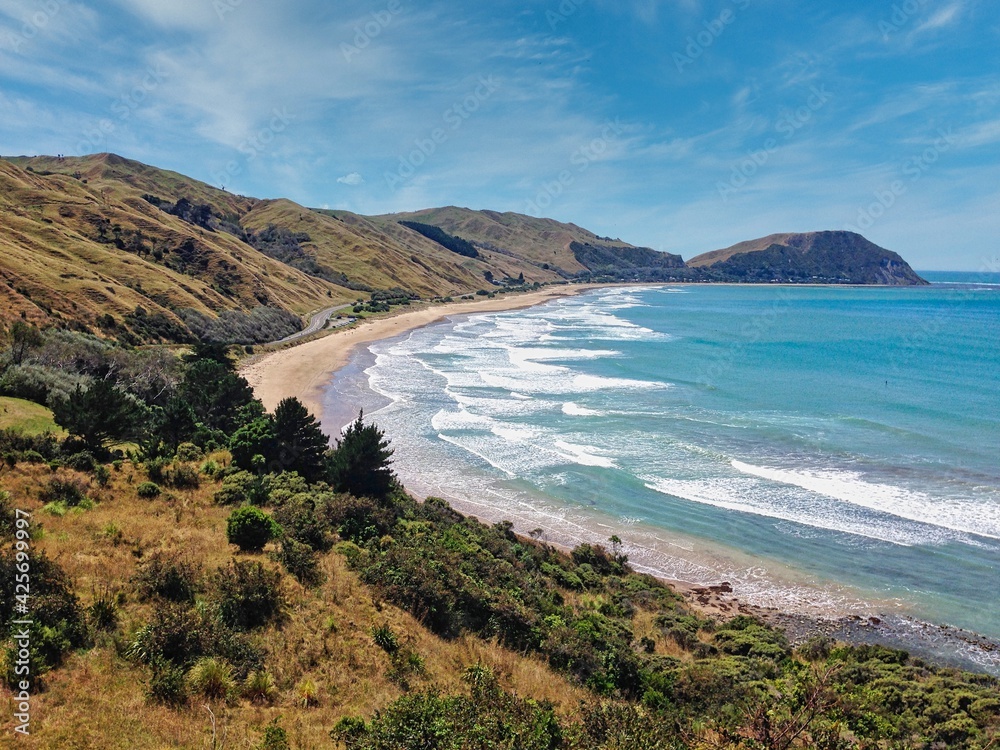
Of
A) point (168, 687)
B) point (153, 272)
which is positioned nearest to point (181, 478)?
point (168, 687)

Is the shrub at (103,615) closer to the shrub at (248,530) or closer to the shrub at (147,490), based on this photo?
the shrub at (248,530)

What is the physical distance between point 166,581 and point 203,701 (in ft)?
12.4

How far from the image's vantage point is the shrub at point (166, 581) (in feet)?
40.7

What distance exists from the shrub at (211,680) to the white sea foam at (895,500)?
99.2 feet

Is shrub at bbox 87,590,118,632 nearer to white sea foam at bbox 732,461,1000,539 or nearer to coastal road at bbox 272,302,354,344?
white sea foam at bbox 732,461,1000,539

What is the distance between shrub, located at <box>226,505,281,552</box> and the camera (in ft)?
51.9

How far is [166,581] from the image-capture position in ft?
41.2

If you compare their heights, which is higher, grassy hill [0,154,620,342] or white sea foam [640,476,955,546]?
grassy hill [0,154,620,342]

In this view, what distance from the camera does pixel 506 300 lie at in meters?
163

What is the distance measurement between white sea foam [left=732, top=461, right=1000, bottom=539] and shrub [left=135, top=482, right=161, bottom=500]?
30073 mm

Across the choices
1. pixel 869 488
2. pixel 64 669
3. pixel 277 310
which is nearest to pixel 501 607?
pixel 64 669

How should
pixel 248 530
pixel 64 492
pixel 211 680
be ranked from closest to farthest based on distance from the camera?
pixel 211 680
pixel 248 530
pixel 64 492

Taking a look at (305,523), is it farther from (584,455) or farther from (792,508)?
(792,508)

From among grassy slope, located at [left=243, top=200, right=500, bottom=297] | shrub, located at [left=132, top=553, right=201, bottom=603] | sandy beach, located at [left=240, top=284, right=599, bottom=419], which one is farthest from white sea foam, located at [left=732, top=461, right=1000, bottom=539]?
grassy slope, located at [left=243, top=200, right=500, bottom=297]
